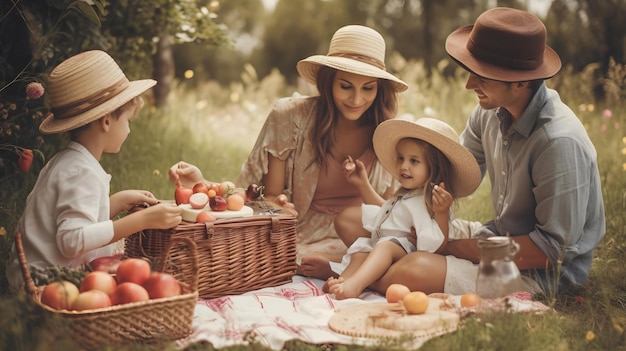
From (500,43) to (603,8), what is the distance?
7136 mm

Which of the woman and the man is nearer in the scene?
the man

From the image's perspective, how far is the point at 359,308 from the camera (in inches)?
156

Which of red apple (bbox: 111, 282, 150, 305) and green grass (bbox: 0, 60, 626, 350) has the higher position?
red apple (bbox: 111, 282, 150, 305)

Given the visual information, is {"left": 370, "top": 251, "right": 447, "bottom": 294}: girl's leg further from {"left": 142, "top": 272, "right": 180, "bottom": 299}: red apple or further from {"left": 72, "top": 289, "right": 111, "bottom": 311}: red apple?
{"left": 72, "top": 289, "right": 111, "bottom": 311}: red apple

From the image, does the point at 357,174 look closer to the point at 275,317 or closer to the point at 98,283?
the point at 275,317

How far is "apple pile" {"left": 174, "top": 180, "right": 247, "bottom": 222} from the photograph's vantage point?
4289 mm

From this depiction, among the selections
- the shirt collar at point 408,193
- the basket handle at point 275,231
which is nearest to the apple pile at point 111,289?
the basket handle at point 275,231

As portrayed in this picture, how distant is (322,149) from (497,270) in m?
1.86

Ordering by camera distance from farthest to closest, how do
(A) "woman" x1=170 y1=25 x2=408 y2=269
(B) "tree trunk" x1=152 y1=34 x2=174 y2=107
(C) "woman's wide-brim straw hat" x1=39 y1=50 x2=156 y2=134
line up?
(B) "tree trunk" x1=152 y1=34 x2=174 y2=107 < (A) "woman" x1=170 y1=25 x2=408 y2=269 < (C) "woman's wide-brim straw hat" x1=39 y1=50 x2=156 y2=134

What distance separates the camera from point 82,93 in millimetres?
3898

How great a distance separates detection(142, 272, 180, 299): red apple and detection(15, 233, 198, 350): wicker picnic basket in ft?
0.18

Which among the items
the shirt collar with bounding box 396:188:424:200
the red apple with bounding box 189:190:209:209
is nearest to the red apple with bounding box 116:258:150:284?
the red apple with bounding box 189:190:209:209

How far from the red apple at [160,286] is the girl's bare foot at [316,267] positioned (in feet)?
4.92

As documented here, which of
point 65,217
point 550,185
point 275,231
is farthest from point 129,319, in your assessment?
point 550,185
